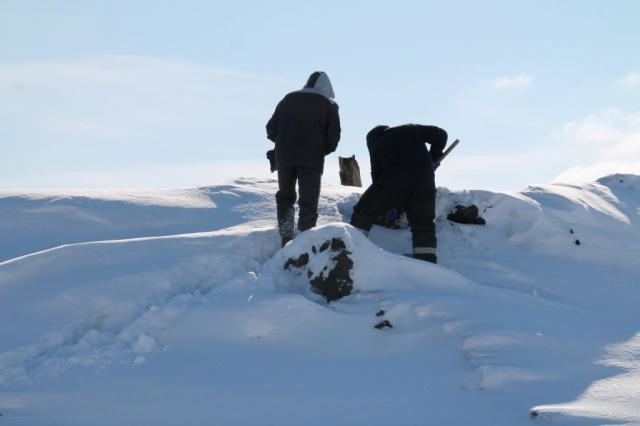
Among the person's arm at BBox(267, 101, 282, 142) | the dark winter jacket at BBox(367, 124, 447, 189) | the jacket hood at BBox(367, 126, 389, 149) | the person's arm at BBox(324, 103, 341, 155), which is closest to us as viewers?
the dark winter jacket at BBox(367, 124, 447, 189)

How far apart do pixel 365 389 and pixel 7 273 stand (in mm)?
2901

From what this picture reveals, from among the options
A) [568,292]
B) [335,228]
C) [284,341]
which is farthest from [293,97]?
[568,292]

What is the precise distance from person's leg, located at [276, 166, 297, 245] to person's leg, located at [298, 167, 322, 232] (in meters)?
0.10

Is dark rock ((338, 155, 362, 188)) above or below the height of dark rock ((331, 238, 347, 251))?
above

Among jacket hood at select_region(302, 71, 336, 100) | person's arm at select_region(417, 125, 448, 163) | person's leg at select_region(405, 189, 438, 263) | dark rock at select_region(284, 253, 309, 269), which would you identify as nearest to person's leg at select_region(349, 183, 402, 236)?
person's leg at select_region(405, 189, 438, 263)

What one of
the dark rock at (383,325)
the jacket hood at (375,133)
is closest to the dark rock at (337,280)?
the dark rock at (383,325)

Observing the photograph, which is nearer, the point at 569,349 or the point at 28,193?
the point at 569,349

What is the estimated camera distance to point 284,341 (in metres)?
4.16

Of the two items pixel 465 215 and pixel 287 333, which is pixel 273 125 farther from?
pixel 287 333

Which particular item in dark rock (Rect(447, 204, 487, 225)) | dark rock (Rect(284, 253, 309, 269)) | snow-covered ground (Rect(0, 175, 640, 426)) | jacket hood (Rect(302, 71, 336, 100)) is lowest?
snow-covered ground (Rect(0, 175, 640, 426))

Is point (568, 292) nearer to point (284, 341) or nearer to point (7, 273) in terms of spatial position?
point (284, 341)

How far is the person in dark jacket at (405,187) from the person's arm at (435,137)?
0.44 ft

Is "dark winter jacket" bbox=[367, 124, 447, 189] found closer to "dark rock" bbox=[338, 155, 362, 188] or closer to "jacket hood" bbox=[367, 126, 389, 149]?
"jacket hood" bbox=[367, 126, 389, 149]

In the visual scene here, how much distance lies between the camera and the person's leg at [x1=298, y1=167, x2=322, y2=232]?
6090mm
